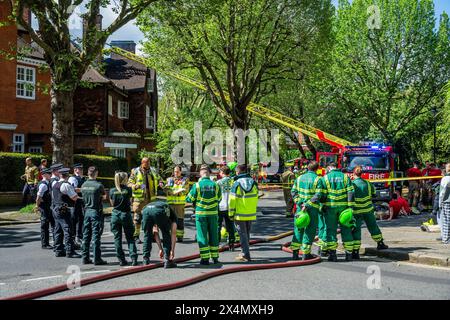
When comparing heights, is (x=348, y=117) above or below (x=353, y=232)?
above

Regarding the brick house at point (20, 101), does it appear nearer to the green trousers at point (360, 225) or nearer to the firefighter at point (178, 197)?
the firefighter at point (178, 197)

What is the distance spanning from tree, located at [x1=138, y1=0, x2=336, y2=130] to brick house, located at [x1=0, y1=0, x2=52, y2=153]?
6.60 metres

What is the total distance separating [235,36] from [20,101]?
38.9ft

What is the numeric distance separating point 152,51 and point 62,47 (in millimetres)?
7181

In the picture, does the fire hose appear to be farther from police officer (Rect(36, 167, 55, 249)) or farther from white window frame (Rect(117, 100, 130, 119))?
white window frame (Rect(117, 100, 130, 119))

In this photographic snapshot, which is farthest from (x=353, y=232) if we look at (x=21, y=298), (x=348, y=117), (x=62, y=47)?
(x=348, y=117)

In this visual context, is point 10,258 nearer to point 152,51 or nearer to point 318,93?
point 152,51

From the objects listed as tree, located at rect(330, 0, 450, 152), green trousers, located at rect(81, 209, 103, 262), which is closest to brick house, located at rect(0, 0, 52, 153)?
green trousers, located at rect(81, 209, 103, 262)

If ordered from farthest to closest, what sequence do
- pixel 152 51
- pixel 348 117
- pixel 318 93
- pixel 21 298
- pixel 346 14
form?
pixel 348 117, pixel 318 93, pixel 346 14, pixel 152 51, pixel 21 298

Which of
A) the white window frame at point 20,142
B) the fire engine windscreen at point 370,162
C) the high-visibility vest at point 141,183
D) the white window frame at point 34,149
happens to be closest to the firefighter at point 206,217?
the high-visibility vest at point 141,183

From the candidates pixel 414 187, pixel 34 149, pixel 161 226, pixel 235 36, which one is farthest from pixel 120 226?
pixel 34 149

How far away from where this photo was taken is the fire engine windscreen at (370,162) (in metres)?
21.0

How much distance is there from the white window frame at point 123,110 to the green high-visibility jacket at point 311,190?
3110cm

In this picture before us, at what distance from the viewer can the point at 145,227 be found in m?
9.27
